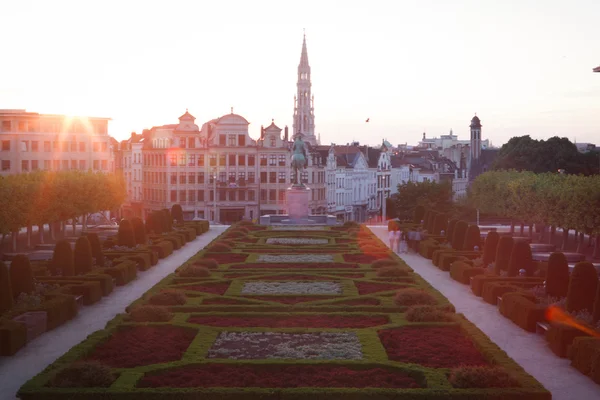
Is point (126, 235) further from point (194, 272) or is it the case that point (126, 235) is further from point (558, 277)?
point (558, 277)

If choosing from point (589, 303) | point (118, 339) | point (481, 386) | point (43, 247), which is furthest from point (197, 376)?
point (43, 247)

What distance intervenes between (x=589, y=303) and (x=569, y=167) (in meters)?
80.9

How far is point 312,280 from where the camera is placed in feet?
128

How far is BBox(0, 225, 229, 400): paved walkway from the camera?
2206 centimetres

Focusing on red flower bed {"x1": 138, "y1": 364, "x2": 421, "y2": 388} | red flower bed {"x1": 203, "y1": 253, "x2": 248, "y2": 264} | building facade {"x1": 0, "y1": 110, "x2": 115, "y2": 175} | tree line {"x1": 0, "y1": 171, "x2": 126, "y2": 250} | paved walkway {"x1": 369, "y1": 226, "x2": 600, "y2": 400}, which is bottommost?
paved walkway {"x1": 369, "y1": 226, "x2": 600, "y2": 400}

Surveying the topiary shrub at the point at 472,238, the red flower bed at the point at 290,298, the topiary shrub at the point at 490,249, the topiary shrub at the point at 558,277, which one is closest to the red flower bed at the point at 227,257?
the red flower bed at the point at 290,298

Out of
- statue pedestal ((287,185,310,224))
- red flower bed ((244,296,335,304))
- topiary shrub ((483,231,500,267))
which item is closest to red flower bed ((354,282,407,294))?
red flower bed ((244,296,335,304))

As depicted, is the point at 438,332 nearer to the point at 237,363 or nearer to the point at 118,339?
the point at 237,363

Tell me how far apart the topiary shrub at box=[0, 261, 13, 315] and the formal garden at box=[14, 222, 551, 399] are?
4.15 m

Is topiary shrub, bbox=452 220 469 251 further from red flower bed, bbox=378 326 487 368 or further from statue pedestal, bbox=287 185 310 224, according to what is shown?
statue pedestal, bbox=287 185 310 224

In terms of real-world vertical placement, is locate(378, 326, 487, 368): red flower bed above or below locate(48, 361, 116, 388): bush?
below

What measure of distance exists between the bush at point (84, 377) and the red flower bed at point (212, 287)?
47.1 ft

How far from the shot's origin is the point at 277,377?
21.1 m

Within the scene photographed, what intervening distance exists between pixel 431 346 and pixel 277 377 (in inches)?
228
